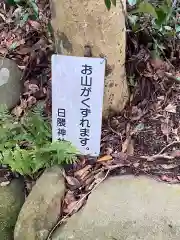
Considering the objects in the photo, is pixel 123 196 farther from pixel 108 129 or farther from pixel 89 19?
pixel 89 19

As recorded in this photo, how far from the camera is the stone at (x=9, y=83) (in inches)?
103

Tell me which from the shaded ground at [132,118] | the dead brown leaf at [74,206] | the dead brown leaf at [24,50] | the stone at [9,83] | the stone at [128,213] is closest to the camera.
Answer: the stone at [128,213]

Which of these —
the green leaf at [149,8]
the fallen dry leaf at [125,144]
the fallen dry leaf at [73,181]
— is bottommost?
the fallen dry leaf at [73,181]

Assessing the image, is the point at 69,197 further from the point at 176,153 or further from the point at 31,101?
the point at 31,101

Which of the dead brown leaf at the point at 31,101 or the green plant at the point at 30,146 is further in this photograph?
the dead brown leaf at the point at 31,101

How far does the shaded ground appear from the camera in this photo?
218cm

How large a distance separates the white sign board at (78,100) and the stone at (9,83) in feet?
1.74

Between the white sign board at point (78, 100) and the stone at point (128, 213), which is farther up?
the white sign board at point (78, 100)

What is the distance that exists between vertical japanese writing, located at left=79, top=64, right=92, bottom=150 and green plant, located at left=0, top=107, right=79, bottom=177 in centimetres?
7

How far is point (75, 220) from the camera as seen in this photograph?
6.62 ft

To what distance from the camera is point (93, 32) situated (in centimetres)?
206

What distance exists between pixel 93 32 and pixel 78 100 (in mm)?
298

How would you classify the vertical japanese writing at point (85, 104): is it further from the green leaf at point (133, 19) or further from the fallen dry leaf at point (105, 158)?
the green leaf at point (133, 19)

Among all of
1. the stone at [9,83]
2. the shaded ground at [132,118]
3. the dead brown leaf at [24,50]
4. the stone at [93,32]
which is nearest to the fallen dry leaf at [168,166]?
the shaded ground at [132,118]
